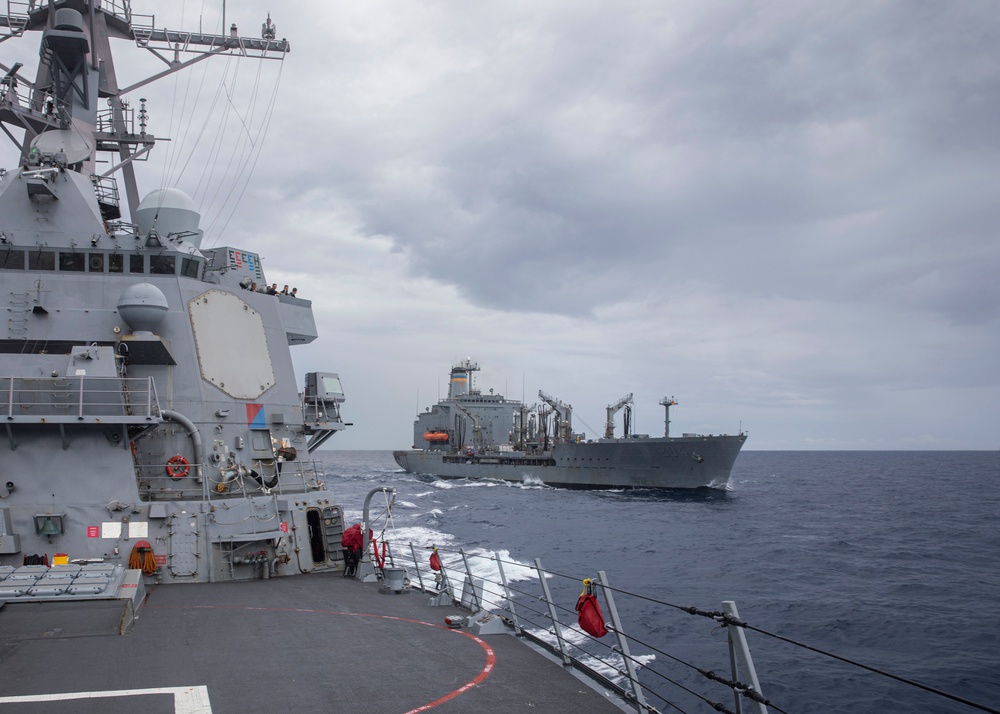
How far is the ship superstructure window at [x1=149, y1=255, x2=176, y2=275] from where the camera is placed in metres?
13.6

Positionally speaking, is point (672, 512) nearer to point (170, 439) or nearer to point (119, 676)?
point (170, 439)

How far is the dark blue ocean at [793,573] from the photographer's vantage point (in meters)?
12.4

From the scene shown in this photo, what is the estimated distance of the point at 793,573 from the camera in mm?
21953

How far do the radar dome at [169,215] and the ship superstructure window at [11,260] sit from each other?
7.56 ft

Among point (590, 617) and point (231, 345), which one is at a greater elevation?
point (231, 345)

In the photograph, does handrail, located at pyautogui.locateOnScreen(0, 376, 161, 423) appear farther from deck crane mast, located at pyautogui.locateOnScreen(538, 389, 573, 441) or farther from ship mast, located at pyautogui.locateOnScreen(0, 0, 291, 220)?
deck crane mast, located at pyautogui.locateOnScreen(538, 389, 573, 441)

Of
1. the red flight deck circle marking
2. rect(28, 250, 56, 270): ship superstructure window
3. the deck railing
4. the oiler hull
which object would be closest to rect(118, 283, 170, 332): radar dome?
rect(28, 250, 56, 270): ship superstructure window

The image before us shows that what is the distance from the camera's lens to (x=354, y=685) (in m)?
6.35

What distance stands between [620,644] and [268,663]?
3552 millimetres

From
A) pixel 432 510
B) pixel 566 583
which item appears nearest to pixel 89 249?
pixel 566 583

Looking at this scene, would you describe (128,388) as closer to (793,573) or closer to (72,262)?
(72,262)

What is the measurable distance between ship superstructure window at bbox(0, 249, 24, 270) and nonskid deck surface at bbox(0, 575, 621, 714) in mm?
7322

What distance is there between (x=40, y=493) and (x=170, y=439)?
2172 millimetres

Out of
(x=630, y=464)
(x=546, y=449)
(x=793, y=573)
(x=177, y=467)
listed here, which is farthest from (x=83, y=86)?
(x=546, y=449)
